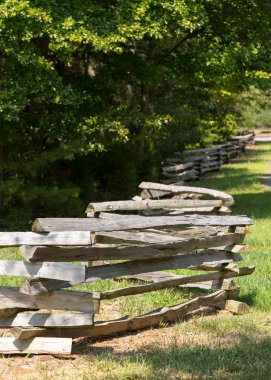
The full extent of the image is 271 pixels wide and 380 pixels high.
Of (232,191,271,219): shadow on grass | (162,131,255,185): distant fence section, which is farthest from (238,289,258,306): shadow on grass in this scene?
(162,131,255,185): distant fence section

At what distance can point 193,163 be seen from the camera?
3234 cm

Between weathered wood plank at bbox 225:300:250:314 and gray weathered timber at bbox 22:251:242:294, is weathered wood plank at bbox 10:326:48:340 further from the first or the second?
weathered wood plank at bbox 225:300:250:314

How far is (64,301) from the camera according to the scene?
741cm

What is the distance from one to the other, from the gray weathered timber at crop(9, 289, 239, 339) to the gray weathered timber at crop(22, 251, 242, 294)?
40cm

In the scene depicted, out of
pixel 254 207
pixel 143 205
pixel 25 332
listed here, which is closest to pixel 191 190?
pixel 143 205

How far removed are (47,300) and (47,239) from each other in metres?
0.61

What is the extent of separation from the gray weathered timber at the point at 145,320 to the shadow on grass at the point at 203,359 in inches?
9.0

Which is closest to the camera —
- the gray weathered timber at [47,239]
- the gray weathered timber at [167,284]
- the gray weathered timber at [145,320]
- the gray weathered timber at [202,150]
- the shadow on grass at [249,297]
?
the gray weathered timber at [47,239]

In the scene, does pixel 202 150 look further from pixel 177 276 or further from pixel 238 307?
pixel 238 307

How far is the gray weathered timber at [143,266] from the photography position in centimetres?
724

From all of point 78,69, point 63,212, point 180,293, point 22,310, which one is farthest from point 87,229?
point 78,69

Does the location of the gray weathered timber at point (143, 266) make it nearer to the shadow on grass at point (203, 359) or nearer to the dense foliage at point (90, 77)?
the shadow on grass at point (203, 359)

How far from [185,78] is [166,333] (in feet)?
52.2

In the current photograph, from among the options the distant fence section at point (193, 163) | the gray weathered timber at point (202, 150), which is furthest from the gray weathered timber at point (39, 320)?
the gray weathered timber at point (202, 150)
